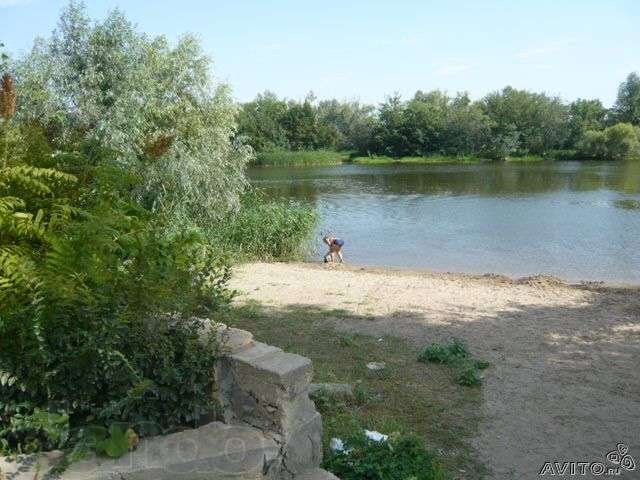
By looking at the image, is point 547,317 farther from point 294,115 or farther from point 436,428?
point 294,115

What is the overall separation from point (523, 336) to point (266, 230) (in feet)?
26.8

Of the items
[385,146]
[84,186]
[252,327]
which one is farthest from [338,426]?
[385,146]

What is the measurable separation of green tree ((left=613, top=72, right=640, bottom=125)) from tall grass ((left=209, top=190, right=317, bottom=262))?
280 feet

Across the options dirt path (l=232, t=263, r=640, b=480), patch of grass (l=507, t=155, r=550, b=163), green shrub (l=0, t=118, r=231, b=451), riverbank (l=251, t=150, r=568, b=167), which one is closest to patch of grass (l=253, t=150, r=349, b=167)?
riverbank (l=251, t=150, r=568, b=167)

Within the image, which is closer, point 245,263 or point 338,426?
point 338,426

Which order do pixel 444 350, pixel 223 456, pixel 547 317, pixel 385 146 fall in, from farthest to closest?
pixel 385 146
pixel 547 317
pixel 444 350
pixel 223 456

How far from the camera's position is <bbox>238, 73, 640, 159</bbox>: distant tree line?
257 ft

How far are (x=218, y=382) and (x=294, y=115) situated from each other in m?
86.0

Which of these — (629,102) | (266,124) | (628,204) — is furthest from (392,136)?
(628,204)

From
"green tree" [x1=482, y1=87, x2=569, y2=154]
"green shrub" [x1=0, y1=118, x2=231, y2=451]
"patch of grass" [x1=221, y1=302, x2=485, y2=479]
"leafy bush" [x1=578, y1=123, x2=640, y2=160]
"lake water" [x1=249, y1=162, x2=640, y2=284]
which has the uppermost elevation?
"green tree" [x1=482, y1=87, x2=569, y2=154]

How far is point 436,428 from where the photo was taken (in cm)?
470

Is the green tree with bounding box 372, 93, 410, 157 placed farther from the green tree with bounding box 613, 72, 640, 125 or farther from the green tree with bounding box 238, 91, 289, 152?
the green tree with bounding box 613, 72, 640, 125

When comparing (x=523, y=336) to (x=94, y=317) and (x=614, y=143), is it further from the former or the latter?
(x=614, y=143)

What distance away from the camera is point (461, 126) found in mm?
79812
